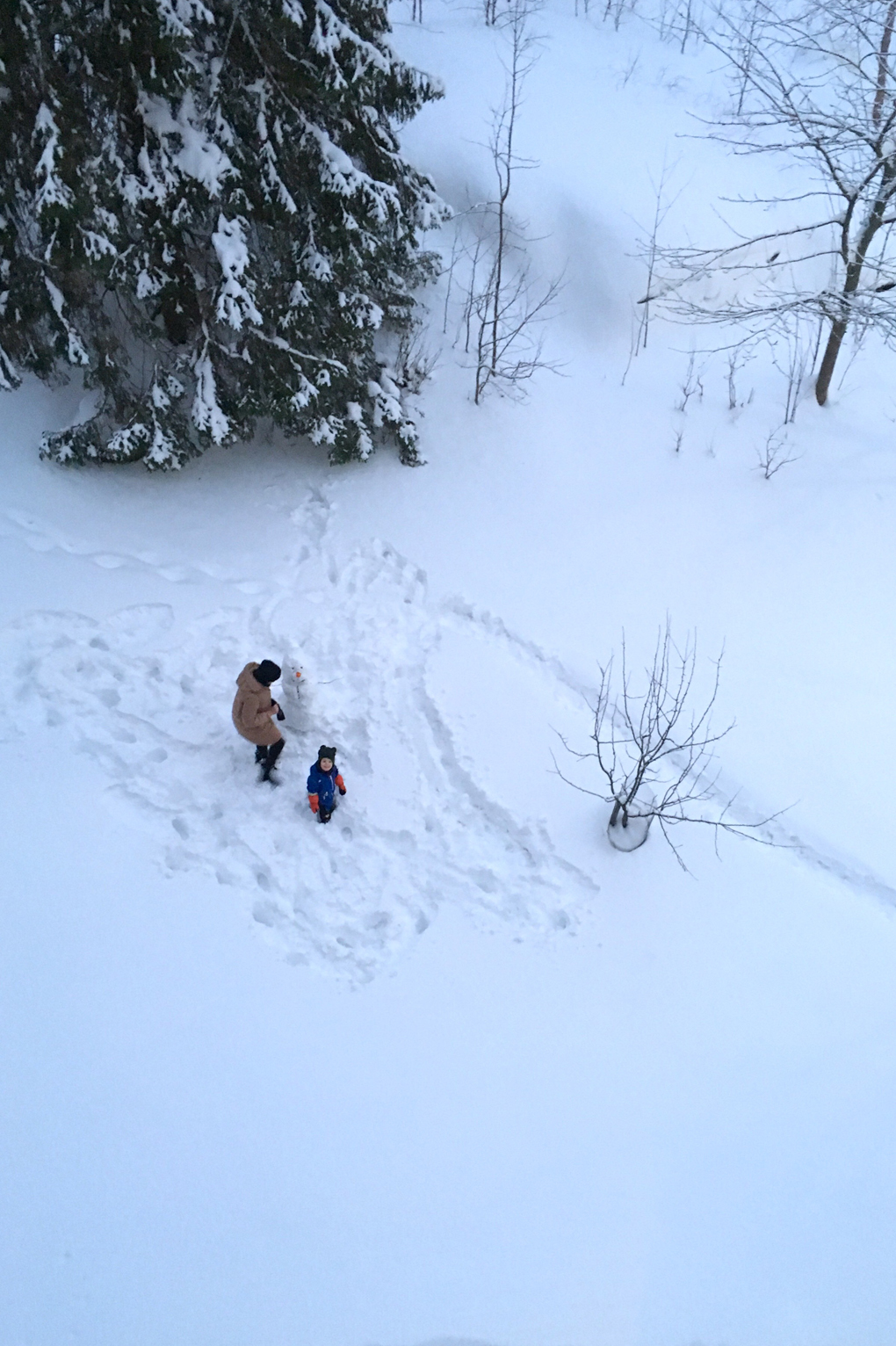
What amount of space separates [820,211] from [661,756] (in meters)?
10.3

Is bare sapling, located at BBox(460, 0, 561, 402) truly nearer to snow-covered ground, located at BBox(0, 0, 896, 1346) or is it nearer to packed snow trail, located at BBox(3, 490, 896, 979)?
snow-covered ground, located at BBox(0, 0, 896, 1346)

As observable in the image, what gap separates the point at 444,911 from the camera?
4.86 meters

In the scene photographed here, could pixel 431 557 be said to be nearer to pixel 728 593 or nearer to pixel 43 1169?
pixel 728 593

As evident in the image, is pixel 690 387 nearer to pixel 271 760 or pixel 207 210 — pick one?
pixel 207 210

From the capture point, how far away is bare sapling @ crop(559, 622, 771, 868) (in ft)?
17.4

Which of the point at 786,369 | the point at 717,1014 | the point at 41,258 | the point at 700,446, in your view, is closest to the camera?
the point at 717,1014

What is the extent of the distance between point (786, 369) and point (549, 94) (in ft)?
19.1

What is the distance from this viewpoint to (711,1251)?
3.72m

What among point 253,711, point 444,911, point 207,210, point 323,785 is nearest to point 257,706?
point 253,711

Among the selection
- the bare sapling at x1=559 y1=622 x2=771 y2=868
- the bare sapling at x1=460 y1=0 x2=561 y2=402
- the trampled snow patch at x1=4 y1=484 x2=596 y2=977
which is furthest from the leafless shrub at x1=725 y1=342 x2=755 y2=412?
the trampled snow patch at x1=4 y1=484 x2=596 y2=977

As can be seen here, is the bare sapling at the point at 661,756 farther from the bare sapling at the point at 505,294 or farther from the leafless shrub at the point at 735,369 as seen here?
the bare sapling at the point at 505,294

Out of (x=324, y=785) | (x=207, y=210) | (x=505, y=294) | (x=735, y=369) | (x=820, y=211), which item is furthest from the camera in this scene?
(x=820, y=211)

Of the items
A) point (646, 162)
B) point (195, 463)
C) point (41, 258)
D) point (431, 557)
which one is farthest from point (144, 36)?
point (646, 162)

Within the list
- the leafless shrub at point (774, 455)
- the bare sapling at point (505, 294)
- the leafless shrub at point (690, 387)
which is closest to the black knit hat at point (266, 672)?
the bare sapling at point (505, 294)
